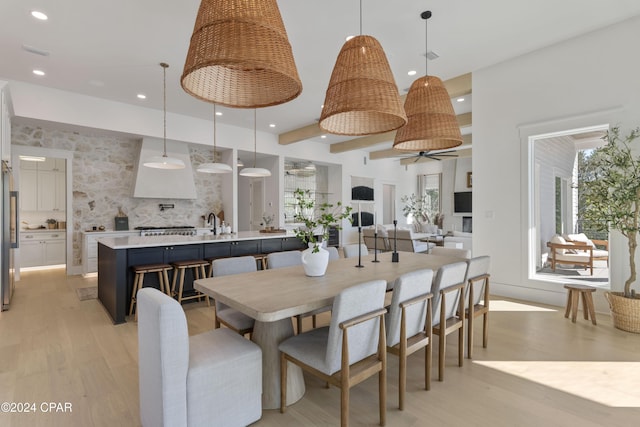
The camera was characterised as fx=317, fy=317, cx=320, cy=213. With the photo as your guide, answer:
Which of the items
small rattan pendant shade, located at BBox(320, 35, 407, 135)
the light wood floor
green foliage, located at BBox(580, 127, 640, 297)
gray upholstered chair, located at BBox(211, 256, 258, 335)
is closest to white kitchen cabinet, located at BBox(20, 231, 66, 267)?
the light wood floor

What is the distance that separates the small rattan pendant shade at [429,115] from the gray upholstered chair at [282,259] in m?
1.54

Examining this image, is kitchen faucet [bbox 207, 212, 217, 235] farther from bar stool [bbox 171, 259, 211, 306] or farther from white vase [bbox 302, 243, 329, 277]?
white vase [bbox 302, 243, 329, 277]

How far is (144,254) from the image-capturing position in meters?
4.01

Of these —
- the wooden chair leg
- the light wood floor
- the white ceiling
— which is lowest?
the light wood floor

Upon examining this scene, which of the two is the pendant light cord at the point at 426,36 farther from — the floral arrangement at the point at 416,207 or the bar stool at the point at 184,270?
the floral arrangement at the point at 416,207

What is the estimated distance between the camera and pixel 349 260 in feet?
10.9

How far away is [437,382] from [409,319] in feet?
2.22

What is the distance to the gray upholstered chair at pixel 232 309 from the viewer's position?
8.04 ft

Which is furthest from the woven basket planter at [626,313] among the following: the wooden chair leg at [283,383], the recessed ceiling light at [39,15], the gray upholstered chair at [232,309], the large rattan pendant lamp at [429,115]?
the recessed ceiling light at [39,15]

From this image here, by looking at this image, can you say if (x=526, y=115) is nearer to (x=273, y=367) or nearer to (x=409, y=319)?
(x=409, y=319)

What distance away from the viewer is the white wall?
3785mm

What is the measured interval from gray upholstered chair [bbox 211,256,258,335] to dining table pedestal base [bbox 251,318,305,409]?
0.94ft

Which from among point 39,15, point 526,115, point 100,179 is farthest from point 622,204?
point 100,179

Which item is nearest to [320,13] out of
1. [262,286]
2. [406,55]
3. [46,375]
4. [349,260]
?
[406,55]
